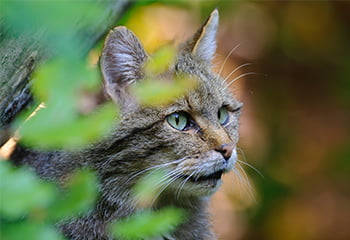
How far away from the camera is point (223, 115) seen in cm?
249

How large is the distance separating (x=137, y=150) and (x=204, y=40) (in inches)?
25.7

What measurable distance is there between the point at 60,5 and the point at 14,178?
0.19m

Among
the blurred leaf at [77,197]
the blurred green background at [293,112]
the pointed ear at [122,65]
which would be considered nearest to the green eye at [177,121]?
the pointed ear at [122,65]

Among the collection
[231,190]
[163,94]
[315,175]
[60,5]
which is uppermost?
[60,5]

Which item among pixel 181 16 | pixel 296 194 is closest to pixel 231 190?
pixel 296 194

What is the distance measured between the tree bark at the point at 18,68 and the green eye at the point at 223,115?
0.57 meters

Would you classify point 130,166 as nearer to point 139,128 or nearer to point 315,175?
point 139,128

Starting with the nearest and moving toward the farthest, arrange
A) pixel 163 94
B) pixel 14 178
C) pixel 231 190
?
1. pixel 14 178
2. pixel 163 94
3. pixel 231 190

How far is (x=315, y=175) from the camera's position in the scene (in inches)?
222

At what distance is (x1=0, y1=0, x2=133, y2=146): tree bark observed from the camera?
4.89 ft

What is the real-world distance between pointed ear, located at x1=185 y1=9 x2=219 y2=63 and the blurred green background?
244cm

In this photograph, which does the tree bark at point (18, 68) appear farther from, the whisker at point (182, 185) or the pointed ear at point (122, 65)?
the whisker at point (182, 185)

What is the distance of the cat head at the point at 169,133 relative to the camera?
86.0 inches

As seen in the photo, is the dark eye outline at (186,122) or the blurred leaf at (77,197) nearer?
the blurred leaf at (77,197)
